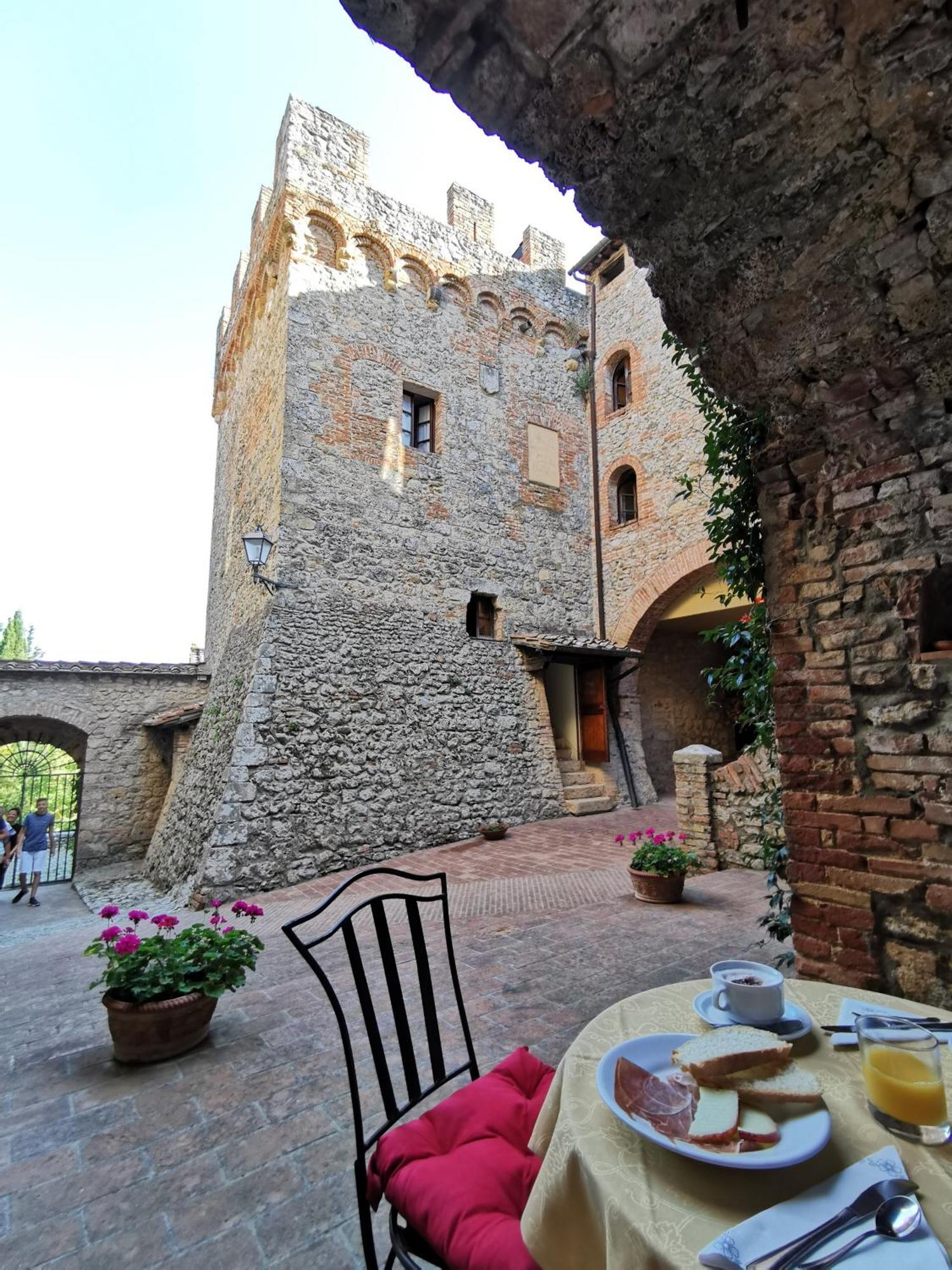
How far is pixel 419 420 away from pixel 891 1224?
Answer: 30.8 feet

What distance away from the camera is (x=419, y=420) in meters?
9.11

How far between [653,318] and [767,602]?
30.6 feet

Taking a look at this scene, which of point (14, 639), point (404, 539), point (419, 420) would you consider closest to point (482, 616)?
point (404, 539)

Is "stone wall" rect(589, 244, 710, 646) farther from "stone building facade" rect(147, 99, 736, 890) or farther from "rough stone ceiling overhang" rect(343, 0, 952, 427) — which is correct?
"rough stone ceiling overhang" rect(343, 0, 952, 427)

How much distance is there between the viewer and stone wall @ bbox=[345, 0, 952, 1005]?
1.72 metres

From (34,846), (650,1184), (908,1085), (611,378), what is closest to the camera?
(650,1184)

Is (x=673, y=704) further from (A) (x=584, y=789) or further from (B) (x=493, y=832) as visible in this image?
(B) (x=493, y=832)

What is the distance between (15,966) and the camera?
13.6 feet

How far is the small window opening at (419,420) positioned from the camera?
350 inches

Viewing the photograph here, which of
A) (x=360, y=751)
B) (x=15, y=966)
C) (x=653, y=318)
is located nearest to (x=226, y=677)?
(x=360, y=751)

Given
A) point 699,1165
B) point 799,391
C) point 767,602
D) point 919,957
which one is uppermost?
point 799,391

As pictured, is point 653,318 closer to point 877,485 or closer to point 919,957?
point 877,485

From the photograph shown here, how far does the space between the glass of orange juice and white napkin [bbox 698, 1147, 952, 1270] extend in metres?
0.11

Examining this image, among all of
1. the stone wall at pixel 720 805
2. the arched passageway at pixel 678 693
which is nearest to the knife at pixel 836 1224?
the stone wall at pixel 720 805
